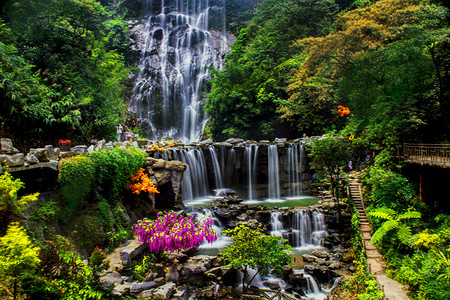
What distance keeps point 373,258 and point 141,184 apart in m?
8.76

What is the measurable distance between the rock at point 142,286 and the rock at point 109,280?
17.5 inches

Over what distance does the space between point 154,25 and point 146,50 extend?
5805 mm

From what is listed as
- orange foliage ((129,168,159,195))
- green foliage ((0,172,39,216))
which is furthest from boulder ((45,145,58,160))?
orange foliage ((129,168,159,195))

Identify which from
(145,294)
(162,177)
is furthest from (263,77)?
(145,294)

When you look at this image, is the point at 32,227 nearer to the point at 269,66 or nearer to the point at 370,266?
the point at 370,266

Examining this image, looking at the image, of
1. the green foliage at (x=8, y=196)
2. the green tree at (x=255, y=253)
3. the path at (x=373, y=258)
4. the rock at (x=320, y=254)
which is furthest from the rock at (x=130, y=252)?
the path at (x=373, y=258)

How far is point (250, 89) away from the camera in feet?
73.0

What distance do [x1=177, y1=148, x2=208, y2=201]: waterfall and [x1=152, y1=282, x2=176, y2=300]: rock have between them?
1005 centimetres

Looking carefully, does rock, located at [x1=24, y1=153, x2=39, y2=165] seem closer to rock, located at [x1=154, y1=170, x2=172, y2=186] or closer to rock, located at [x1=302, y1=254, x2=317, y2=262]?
rock, located at [x1=154, y1=170, x2=172, y2=186]

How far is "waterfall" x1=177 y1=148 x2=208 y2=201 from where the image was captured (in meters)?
17.0

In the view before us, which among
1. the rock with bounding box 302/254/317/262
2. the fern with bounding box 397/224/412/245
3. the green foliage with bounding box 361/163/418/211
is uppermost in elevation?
the green foliage with bounding box 361/163/418/211

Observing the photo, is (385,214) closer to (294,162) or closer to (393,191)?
(393,191)

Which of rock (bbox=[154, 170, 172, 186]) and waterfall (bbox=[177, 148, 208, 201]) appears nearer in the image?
rock (bbox=[154, 170, 172, 186])

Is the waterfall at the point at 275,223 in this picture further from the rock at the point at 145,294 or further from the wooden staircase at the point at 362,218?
the rock at the point at 145,294
